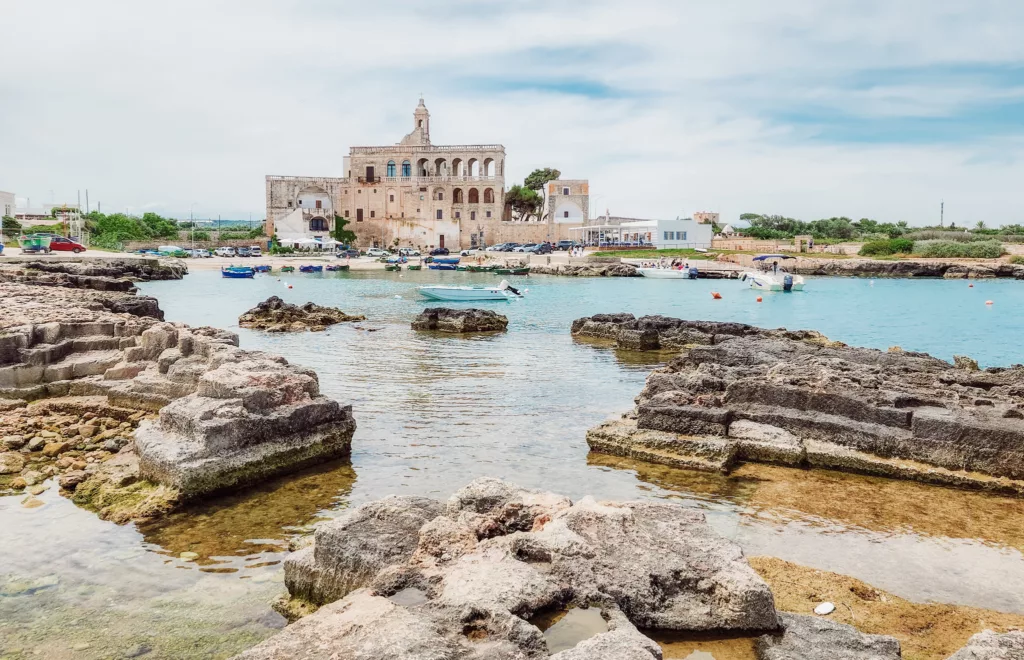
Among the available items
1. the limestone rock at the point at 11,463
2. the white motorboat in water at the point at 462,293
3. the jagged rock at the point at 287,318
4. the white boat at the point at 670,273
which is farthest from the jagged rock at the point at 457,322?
the white boat at the point at 670,273

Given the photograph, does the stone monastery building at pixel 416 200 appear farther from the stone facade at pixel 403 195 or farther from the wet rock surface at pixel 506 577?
the wet rock surface at pixel 506 577

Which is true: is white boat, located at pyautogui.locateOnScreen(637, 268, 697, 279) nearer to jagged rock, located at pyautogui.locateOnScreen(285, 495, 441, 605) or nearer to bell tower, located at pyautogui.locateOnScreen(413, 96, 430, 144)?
bell tower, located at pyautogui.locateOnScreen(413, 96, 430, 144)

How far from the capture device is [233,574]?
21.8 ft

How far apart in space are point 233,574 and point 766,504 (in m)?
5.91

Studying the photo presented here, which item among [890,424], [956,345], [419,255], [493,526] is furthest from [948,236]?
[493,526]

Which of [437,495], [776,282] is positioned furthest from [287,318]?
[776,282]

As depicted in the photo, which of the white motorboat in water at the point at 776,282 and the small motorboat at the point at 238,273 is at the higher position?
the small motorboat at the point at 238,273

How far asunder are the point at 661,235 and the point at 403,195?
30.4 meters

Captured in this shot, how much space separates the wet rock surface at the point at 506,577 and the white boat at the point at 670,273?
6129cm

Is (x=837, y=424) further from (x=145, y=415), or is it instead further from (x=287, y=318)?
(x=287, y=318)

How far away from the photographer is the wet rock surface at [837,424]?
30.7 feet

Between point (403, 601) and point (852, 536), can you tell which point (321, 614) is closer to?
point (403, 601)

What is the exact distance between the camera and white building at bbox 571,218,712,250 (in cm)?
8288

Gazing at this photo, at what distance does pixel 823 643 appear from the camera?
500 cm
